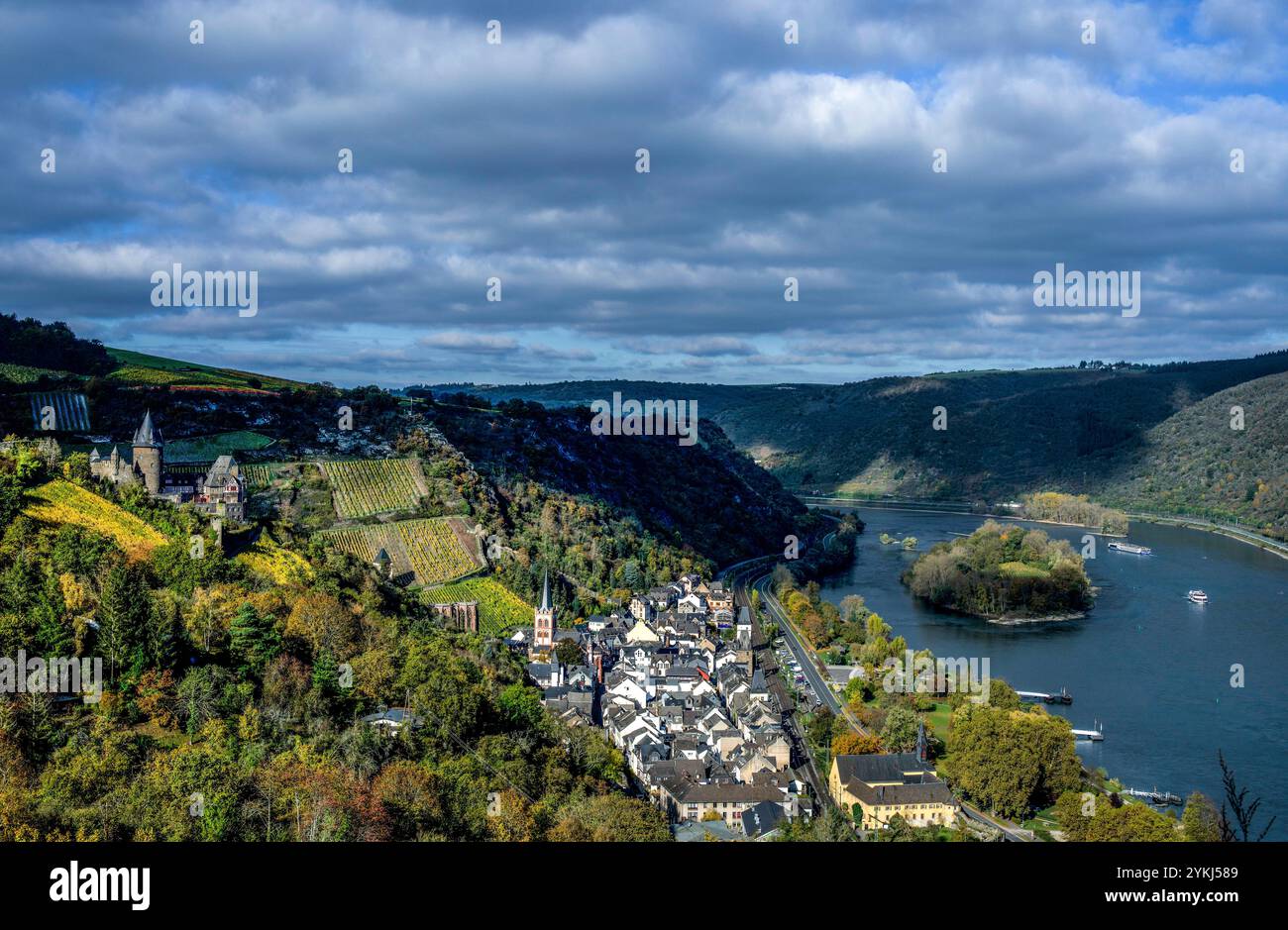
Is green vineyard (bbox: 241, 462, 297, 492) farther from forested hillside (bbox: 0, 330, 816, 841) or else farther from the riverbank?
the riverbank

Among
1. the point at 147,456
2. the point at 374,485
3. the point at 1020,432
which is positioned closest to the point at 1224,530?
the point at 1020,432

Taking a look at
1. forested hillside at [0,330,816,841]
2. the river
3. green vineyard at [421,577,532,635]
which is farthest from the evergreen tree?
the river

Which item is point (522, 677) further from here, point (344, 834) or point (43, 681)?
point (344, 834)
